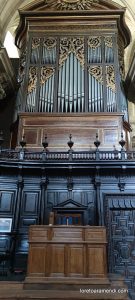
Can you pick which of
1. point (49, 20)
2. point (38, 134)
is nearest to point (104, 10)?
point (49, 20)

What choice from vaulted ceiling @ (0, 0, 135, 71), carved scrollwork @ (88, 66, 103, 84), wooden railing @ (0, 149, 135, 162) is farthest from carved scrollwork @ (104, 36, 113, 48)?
wooden railing @ (0, 149, 135, 162)

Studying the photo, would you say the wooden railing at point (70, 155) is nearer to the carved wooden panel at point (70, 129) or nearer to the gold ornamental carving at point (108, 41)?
the carved wooden panel at point (70, 129)

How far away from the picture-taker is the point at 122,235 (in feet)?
25.4

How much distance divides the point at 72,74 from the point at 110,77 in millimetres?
Result: 1291

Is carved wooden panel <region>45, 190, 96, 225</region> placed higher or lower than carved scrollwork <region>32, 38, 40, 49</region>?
lower

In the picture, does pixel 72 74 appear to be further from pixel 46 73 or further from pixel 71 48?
pixel 71 48

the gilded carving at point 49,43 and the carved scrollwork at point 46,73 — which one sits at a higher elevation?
the gilded carving at point 49,43

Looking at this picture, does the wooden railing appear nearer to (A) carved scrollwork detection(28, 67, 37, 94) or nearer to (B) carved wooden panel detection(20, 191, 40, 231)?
(B) carved wooden panel detection(20, 191, 40, 231)

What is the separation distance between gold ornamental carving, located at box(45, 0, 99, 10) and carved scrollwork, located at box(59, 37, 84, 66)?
5.42 feet

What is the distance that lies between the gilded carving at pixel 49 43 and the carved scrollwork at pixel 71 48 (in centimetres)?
Result: 29

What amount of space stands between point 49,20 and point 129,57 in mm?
4067

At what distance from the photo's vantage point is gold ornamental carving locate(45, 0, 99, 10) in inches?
456

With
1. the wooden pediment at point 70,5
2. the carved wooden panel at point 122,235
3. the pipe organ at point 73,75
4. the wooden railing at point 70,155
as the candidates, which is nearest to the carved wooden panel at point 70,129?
the pipe organ at point 73,75

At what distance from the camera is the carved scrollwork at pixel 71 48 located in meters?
10.5
